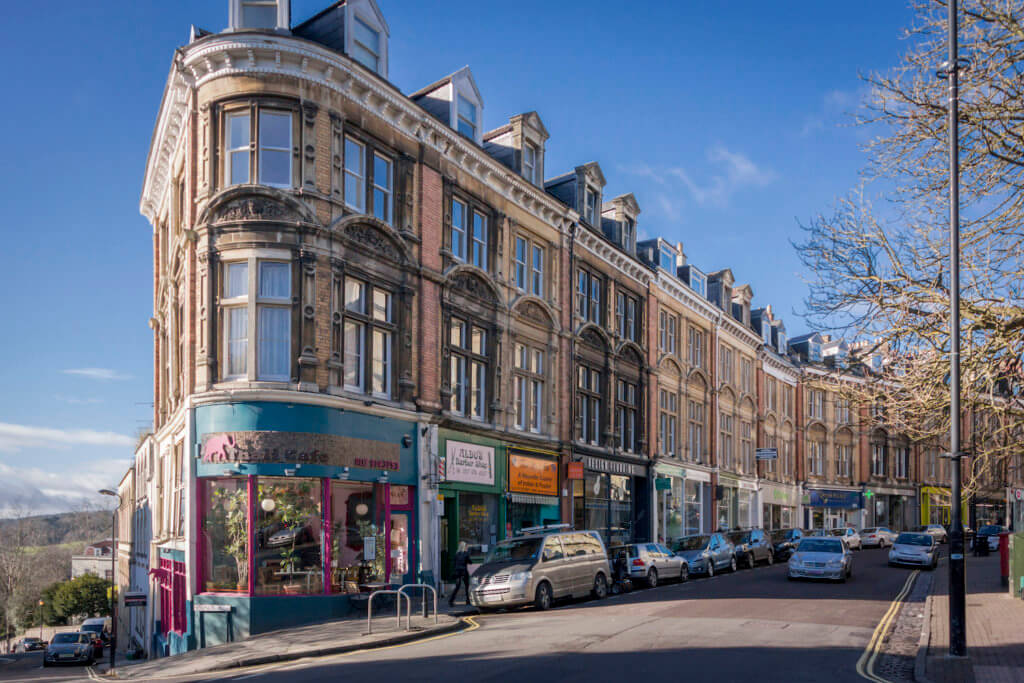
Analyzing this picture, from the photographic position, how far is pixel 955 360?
42.0 feet

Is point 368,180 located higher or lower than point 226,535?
higher

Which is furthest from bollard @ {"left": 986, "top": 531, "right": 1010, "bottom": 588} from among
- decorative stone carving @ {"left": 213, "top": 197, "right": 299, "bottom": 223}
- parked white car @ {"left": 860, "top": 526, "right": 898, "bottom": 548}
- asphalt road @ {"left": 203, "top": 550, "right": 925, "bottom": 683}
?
parked white car @ {"left": 860, "top": 526, "right": 898, "bottom": 548}

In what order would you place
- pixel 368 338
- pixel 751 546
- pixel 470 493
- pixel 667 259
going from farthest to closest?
pixel 667 259, pixel 751 546, pixel 470 493, pixel 368 338

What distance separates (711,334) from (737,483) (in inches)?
353

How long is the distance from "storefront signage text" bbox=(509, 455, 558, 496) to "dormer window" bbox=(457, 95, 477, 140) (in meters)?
10.3

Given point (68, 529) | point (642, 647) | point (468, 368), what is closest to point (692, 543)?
point (468, 368)

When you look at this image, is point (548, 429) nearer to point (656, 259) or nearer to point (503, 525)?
point (503, 525)

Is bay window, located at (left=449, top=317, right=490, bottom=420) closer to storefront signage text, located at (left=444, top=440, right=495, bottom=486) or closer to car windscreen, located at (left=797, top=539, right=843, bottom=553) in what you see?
storefront signage text, located at (left=444, top=440, right=495, bottom=486)

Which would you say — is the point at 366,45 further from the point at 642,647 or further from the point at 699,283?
the point at 699,283

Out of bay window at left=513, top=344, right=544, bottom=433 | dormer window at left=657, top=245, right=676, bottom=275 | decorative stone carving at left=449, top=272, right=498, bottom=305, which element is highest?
dormer window at left=657, top=245, right=676, bottom=275

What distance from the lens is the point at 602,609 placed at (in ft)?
66.8

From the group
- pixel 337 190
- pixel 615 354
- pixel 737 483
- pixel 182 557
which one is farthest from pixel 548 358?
pixel 737 483

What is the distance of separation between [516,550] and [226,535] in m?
6.59

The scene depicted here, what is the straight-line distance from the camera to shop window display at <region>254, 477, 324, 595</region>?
2030 cm
